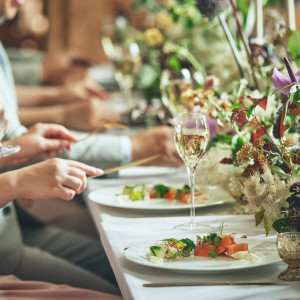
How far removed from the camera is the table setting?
0.82 metres

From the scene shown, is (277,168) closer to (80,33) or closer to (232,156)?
(232,156)

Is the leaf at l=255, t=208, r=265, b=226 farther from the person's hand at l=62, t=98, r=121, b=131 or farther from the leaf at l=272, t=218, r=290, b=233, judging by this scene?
the person's hand at l=62, t=98, r=121, b=131

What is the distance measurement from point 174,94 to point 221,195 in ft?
1.86

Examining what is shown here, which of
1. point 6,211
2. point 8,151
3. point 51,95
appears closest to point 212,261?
point 8,151

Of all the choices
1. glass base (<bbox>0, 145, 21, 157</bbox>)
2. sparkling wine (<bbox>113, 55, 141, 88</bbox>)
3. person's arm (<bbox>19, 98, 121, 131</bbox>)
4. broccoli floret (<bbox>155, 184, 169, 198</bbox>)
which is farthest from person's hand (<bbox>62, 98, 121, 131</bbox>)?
glass base (<bbox>0, 145, 21, 157</bbox>)

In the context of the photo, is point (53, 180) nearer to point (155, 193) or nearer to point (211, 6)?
point (155, 193)

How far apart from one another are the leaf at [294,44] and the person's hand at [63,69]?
2.09 meters

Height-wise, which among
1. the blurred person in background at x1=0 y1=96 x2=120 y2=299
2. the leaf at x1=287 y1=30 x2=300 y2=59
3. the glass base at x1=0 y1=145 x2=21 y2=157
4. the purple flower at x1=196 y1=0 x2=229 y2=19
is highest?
the purple flower at x1=196 y1=0 x2=229 y2=19

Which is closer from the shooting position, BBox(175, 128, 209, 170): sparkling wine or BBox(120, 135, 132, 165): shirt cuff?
BBox(175, 128, 209, 170): sparkling wine

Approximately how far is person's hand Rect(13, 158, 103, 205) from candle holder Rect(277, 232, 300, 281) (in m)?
0.43

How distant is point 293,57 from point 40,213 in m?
1.19

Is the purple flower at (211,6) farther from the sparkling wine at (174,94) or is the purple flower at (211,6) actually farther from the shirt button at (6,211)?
the shirt button at (6,211)

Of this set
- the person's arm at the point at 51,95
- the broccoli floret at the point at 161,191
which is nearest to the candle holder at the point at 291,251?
the broccoli floret at the point at 161,191

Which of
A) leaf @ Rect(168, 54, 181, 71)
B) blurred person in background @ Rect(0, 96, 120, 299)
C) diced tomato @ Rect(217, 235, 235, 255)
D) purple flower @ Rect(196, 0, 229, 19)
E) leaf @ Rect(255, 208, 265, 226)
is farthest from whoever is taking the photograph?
leaf @ Rect(168, 54, 181, 71)
